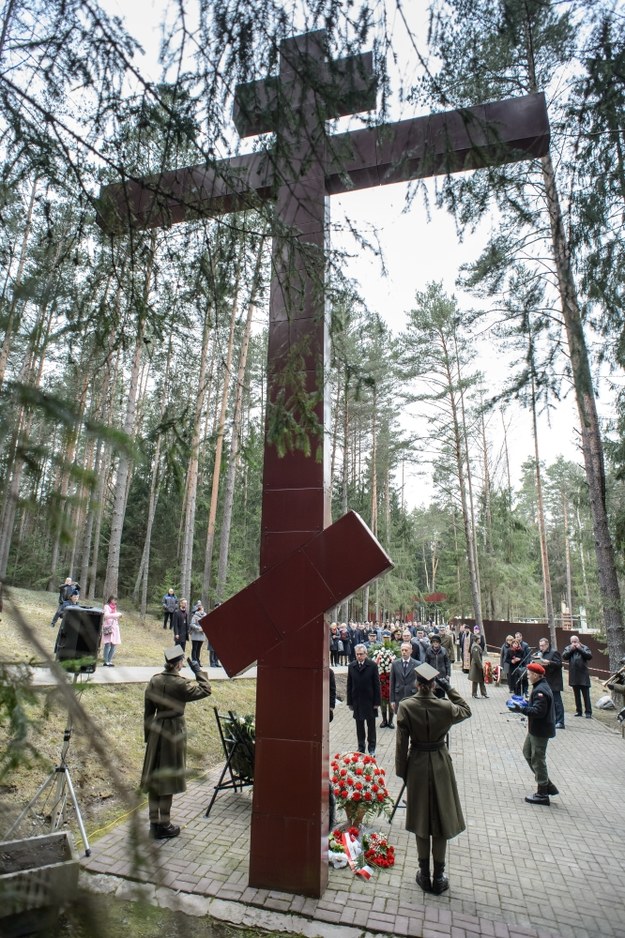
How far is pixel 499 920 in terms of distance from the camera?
4.22 meters

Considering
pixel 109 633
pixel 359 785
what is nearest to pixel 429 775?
pixel 359 785

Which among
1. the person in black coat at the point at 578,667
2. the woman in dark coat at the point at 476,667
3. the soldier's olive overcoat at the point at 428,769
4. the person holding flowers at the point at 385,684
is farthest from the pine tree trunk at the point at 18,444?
the woman in dark coat at the point at 476,667

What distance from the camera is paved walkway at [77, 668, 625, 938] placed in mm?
4148

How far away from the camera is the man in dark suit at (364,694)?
8.65 meters

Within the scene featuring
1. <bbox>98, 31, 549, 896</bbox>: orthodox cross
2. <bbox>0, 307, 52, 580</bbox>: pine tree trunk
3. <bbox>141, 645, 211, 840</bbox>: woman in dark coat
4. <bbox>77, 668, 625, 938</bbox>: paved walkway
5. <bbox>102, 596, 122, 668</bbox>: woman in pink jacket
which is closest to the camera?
<bbox>0, 307, 52, 580</bbox>: pine tree trunk

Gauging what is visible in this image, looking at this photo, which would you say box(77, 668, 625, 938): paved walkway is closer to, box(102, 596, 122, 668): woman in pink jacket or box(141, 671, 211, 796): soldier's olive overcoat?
box(141, 671, 211, 796): soldier's olive overcoat

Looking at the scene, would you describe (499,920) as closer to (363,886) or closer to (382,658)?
(363,886)

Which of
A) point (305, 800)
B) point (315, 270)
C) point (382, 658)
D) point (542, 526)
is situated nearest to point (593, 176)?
point (315, 270)

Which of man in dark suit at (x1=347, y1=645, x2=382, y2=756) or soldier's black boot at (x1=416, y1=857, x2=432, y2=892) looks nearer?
soldier's black boot at (x1=416, y1=857, x2=432, y2=892)

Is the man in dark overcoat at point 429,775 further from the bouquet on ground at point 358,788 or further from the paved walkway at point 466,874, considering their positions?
the bouquet on ground at point 358,788

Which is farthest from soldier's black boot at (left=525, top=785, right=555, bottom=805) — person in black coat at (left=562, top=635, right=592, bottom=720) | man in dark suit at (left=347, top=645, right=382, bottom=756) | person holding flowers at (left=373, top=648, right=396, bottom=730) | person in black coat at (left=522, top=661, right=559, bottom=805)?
person in black coat at (left=562, top=635, right=592, bottom=720)

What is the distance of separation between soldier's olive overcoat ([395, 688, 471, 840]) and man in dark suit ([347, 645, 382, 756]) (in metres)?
3.57

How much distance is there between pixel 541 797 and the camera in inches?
276

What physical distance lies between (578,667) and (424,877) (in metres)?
8.79
